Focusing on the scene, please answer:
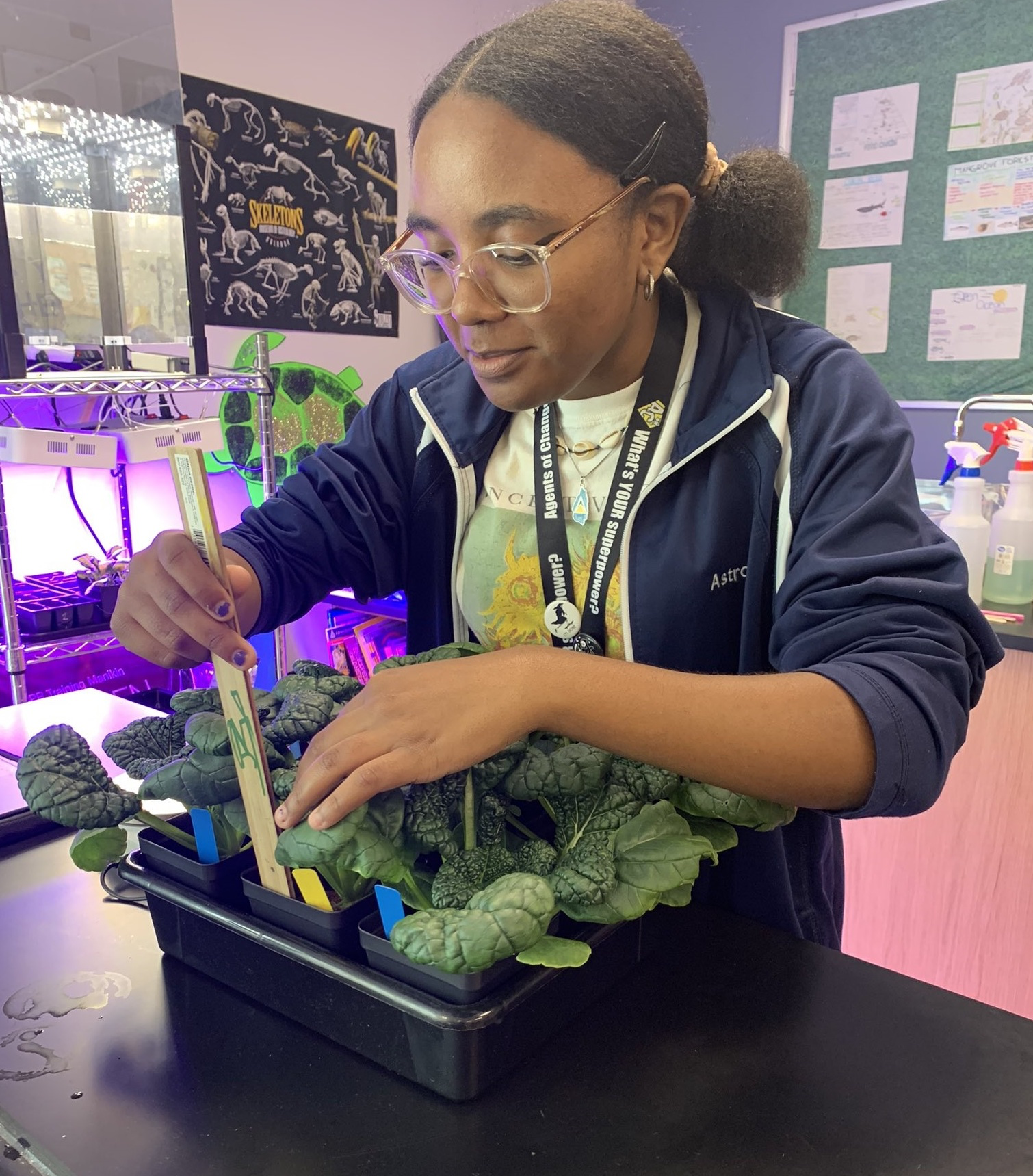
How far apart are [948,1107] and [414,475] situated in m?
0.87

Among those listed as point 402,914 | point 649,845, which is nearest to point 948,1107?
point 649,845

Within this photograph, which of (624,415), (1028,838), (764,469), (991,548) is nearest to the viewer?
(764,469)

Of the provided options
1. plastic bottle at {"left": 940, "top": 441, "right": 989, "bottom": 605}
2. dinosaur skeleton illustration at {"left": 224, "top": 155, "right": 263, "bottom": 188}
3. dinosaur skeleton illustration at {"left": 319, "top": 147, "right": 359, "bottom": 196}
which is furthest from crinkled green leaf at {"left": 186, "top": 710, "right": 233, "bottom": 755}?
dinosaur skeleton illustration at {"left": 319, "top": 147, "right": 359, "bottom": 196}

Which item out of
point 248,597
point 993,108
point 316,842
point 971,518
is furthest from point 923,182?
point 316,842

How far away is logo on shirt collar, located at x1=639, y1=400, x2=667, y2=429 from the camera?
3.37 ft

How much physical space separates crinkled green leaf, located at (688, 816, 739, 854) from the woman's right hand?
0.37 m

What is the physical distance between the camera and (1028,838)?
1.84 m

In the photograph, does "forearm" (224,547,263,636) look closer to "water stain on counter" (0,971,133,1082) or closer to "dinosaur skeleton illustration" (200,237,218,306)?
"water stain on counter" (0,971,133,1082)

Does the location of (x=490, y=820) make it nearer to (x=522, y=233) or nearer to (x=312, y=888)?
(x=312, y=888)

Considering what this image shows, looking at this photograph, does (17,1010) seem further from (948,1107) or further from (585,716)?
(948,1107)

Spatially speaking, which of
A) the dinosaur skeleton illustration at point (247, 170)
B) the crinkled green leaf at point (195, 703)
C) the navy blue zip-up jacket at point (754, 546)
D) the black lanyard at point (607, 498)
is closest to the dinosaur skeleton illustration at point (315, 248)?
the dinosaur skeleton illustration at point (247, 170)

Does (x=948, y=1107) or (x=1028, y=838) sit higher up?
(x=948, y=1107)

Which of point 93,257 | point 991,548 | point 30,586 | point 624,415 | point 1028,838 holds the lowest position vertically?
point 1028,838

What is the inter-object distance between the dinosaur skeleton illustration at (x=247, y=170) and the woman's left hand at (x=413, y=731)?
7.74 feet
